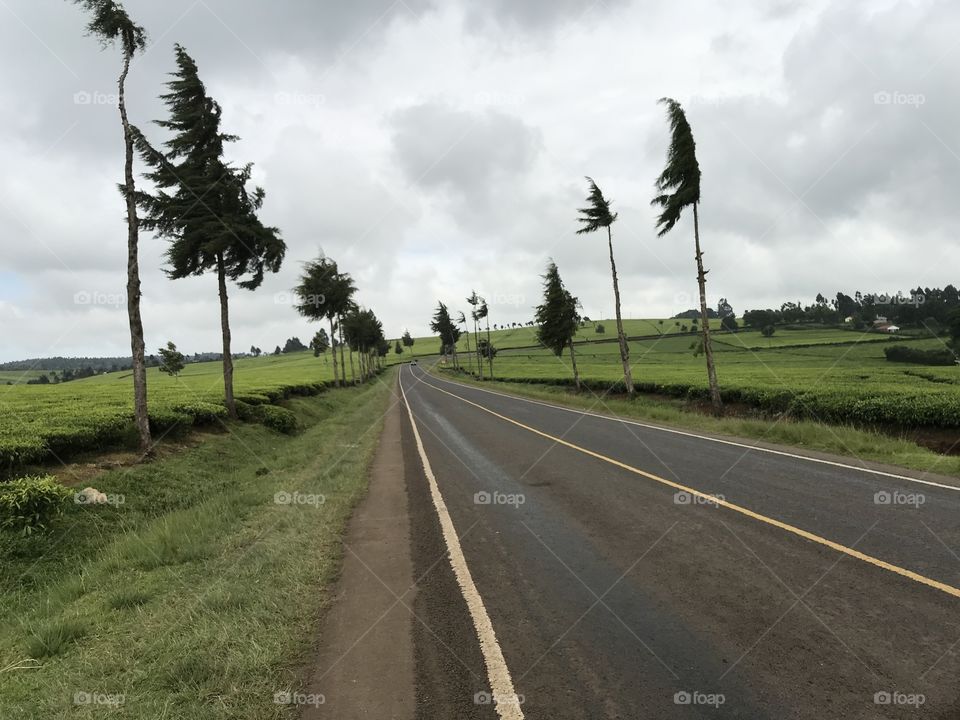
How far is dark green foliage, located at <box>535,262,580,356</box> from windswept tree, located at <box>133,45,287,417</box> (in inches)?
975

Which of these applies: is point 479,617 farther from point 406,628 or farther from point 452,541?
point 452,541

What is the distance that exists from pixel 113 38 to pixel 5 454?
10.3 meters

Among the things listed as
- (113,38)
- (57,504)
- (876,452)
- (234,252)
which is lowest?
(876,452)

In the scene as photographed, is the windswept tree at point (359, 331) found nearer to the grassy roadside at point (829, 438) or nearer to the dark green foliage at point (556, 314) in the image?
the dark green foliage at point (556, 314)

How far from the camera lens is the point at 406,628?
4.73 meters

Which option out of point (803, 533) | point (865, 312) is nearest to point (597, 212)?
point (803, 533)

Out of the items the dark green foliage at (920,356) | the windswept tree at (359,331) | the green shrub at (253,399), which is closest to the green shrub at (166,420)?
the green shrub at (253,399)

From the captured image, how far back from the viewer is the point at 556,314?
134 feet

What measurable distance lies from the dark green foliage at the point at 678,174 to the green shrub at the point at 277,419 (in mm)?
18633

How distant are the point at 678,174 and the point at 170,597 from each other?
913 inches

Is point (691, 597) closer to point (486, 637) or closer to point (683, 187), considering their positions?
point (486, 637)

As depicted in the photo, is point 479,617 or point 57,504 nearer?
point 479,617

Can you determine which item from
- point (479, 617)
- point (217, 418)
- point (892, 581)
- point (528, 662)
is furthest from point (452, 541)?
point (217, 418)

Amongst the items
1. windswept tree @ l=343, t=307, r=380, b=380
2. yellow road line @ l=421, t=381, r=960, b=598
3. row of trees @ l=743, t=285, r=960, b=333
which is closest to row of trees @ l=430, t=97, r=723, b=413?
yellow road line @ l=421, t=381, r=960, b=598
